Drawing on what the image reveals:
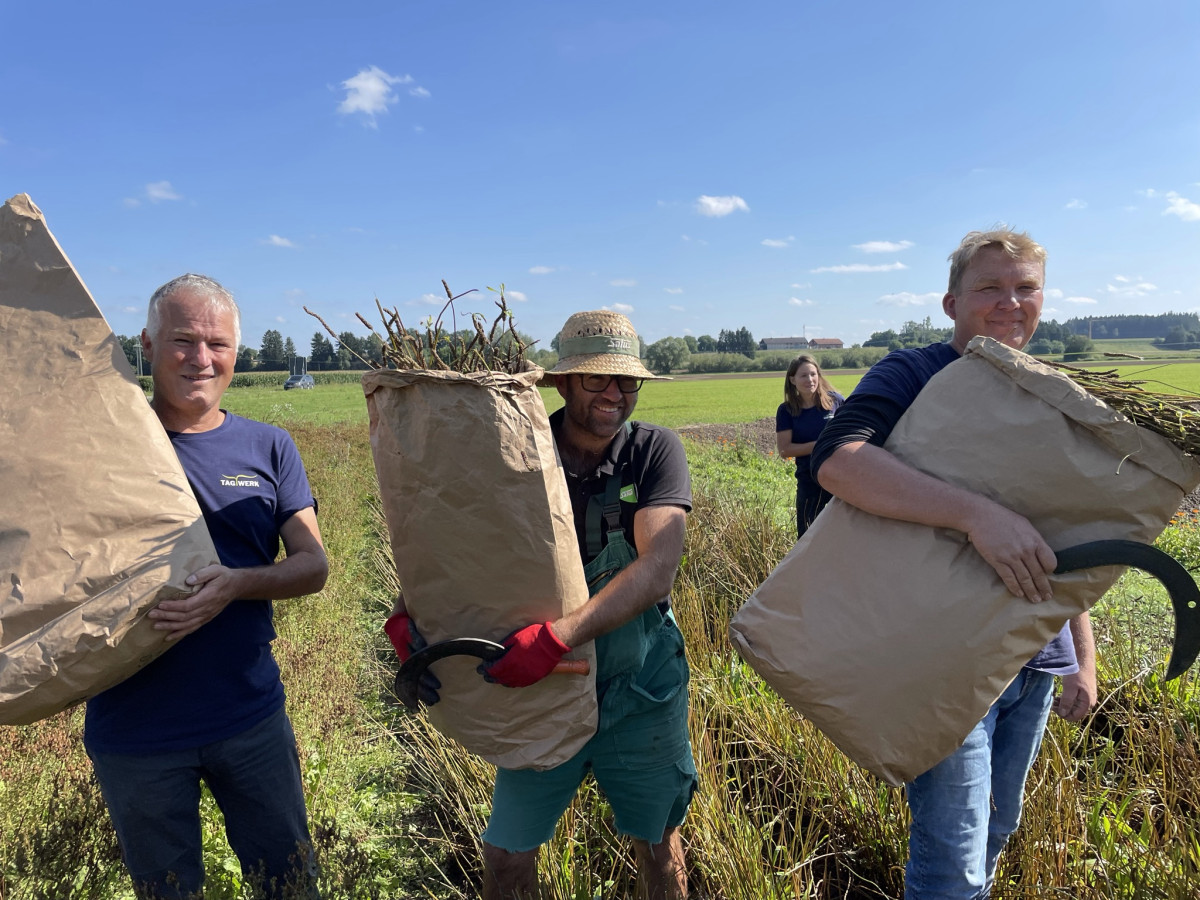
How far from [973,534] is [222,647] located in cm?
179

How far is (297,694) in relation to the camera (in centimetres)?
337

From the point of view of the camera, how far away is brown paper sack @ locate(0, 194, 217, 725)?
4.66 ft

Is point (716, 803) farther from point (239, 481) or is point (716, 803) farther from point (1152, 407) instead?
point (239, 481)

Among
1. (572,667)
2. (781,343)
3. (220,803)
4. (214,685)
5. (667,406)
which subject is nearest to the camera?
(572,667)

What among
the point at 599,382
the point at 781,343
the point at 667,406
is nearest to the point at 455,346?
the point at 599,382

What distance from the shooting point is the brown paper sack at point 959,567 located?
129 centimetres

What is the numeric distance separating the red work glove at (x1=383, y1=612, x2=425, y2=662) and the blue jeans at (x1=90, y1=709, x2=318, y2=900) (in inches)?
18.7

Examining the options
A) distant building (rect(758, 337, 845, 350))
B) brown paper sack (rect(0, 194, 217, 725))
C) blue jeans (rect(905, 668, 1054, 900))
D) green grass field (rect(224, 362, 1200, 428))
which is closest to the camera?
brown paper sack (rect(0, 194, 217, 725))

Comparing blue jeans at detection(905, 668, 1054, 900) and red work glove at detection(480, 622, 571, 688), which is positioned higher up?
red work glove at detection(480, 622, 571, 688)

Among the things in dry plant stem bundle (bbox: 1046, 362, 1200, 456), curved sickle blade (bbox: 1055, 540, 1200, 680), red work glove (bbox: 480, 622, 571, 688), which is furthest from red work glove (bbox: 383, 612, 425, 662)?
dry plant stem bundle (bbox: 1046, 362, 1200, 456)

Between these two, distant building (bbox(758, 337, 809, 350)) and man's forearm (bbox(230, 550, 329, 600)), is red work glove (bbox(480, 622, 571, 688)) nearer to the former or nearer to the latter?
man's forearm (bbox(230, 550, 329, 600))

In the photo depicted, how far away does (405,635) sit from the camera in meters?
1.69

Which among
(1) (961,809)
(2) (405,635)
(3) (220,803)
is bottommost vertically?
(3) (220,803)

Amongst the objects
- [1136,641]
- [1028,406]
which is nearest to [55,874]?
[1028,406]
